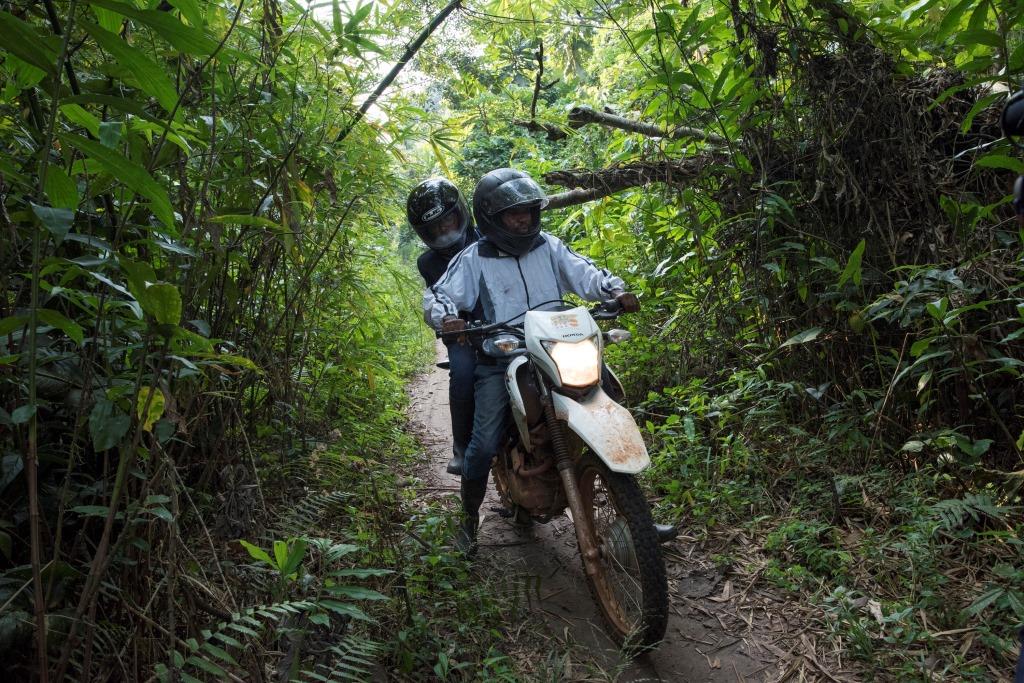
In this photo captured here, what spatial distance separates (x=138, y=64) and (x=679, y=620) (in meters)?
3.12

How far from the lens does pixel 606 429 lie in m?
3.07

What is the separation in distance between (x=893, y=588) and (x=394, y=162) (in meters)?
3.52

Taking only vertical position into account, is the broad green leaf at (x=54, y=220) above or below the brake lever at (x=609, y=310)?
above

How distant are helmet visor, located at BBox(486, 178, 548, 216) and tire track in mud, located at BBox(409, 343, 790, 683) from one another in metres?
1.93

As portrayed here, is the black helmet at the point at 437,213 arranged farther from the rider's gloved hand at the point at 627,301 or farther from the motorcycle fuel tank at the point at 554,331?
the motorcycle fuel tank at the point at 554,331

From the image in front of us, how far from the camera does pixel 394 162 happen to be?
4.44 meters

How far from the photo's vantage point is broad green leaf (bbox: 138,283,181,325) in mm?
1580

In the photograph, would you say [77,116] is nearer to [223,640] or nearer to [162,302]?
[162,302]

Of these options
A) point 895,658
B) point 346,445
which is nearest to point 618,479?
point 895,658

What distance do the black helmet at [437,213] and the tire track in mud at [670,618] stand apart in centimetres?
212

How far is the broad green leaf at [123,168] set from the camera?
4.34 feet

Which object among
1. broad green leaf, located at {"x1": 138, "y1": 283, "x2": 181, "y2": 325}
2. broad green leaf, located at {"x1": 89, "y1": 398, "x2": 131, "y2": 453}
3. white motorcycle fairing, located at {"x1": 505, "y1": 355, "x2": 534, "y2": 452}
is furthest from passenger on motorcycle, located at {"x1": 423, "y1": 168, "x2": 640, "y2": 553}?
broad green leaf, located at {"x1": 138, "y1": 283, "x2": 181, "y2": 325}

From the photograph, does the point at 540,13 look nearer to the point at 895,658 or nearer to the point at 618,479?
the point at 618,479

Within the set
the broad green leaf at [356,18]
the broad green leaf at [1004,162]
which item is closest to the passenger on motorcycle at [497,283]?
the broad green leaf at [356,18]
